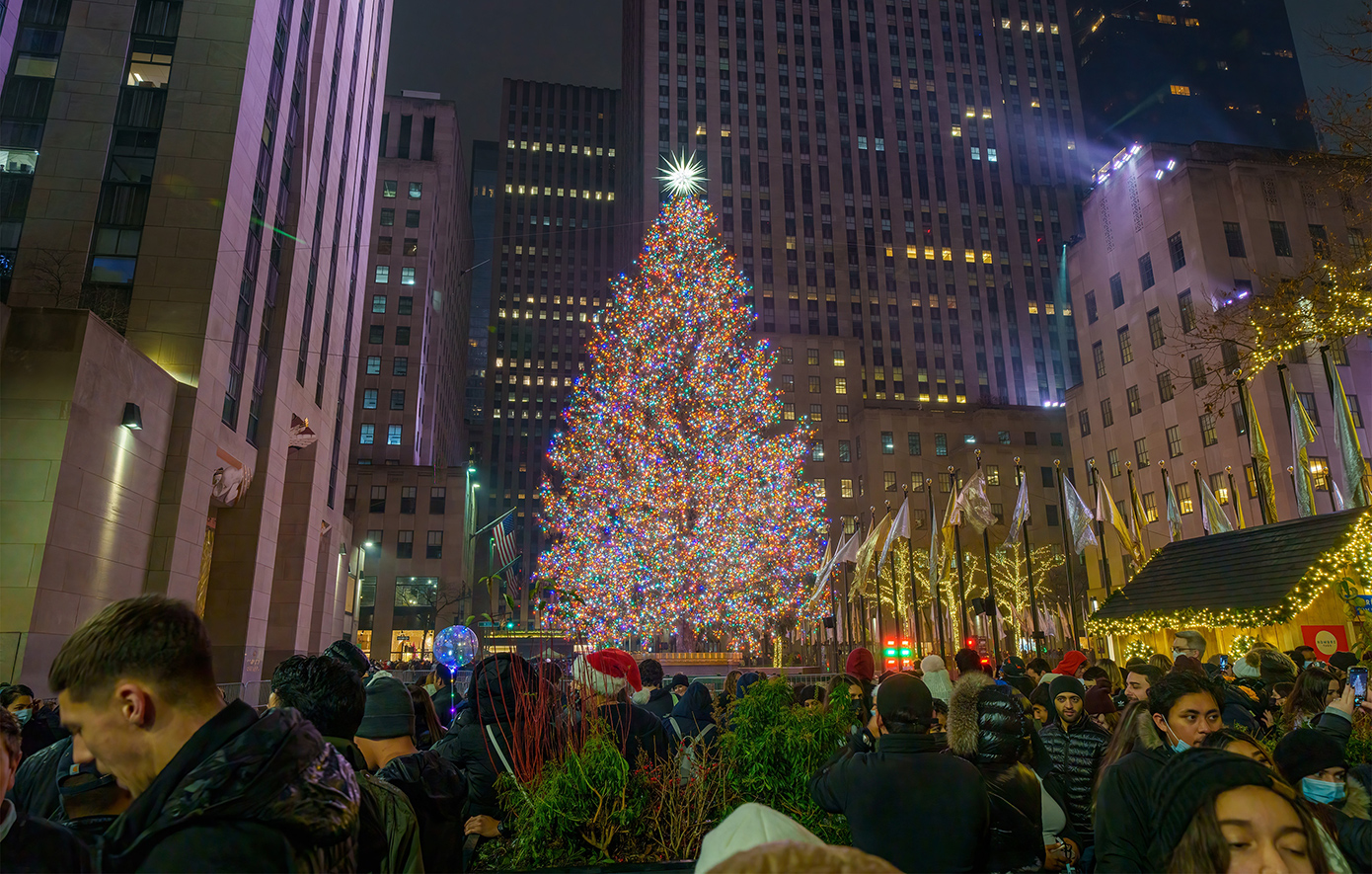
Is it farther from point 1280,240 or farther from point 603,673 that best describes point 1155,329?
point 603,673

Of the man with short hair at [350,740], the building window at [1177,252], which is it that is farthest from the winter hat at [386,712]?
the building window at [1177,252]

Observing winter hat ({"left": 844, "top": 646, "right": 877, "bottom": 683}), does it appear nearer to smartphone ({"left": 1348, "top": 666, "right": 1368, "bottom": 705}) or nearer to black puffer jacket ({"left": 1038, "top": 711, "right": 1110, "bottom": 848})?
black puffer jacket ({"left": 1038, "top": 711, "right": 1110, "bottom": 848})

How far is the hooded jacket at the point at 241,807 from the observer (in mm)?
1916

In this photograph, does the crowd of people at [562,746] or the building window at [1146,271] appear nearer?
the crowd of people at [562,746]

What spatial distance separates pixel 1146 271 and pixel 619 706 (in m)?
54.8

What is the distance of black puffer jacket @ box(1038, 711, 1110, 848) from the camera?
5.87 meters

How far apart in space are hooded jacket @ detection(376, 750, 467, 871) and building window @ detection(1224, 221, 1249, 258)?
55.0m

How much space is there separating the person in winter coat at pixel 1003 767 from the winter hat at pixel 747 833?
315cm

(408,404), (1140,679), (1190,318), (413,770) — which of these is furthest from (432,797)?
(408,404)

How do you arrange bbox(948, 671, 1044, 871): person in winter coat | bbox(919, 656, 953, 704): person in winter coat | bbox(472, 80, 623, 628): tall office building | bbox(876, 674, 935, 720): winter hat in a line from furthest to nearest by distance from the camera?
1. bbox(472, 80, 623, 628): tall office building
2. bbox(919, 656, 953, 704): person in winter coat
3. bbox(948, 671, 1044, 871): person in winter coat
4. bbox(876, 674, 935, 720): winter hat

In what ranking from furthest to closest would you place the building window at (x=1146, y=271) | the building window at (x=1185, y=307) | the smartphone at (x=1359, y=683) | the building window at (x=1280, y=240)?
the building window at (x=1146, y=271), the building window at (x=1280, y=240), the building window at (x=1185, y=307), the smartphone at (x=1359, y=683)

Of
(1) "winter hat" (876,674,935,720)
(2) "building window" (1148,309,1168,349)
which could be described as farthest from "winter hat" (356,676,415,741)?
(2) "building window" (1148,309,1168,349)

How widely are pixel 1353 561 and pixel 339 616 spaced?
49322 mm

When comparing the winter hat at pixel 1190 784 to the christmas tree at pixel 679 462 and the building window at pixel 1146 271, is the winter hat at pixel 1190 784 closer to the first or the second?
the christmas tree at pixel 679 462
